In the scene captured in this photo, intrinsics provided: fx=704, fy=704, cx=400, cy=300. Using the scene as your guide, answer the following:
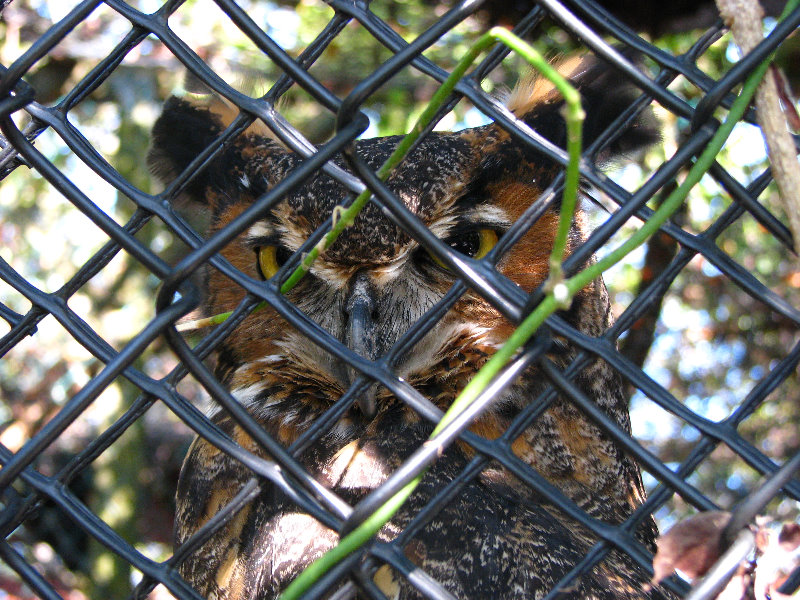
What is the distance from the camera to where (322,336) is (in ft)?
2.52

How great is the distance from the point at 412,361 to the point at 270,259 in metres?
0.40

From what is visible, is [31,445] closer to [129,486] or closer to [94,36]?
[129,486]

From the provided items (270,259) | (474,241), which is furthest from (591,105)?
(270,259)

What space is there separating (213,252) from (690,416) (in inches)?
21.1

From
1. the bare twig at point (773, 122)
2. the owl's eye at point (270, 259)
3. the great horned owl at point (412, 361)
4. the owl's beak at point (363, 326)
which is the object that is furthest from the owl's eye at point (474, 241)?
the bare twig at point (773, 122)

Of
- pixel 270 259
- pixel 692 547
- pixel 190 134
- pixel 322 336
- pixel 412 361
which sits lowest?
pixel 692 547

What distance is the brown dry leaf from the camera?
25.8 inches

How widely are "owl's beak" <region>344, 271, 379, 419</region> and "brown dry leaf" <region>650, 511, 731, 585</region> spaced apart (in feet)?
2.03

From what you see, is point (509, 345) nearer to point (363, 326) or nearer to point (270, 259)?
point (363, 326)

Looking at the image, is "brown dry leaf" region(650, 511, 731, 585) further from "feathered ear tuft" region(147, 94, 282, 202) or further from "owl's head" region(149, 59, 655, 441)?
"feathered ear tuft" region(147, 94, 282, 202)

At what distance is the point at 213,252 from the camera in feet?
2.38

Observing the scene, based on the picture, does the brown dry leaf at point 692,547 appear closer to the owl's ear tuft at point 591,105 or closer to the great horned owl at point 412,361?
the great horned owl at point 412,361

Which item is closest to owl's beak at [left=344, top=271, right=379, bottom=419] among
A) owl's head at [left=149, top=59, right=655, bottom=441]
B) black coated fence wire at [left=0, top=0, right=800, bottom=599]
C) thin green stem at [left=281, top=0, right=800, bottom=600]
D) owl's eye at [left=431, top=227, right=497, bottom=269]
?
owl's head at [left=149, top=59, right=655, bottom=441]

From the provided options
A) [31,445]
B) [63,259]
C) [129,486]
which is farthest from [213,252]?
[63,259]
